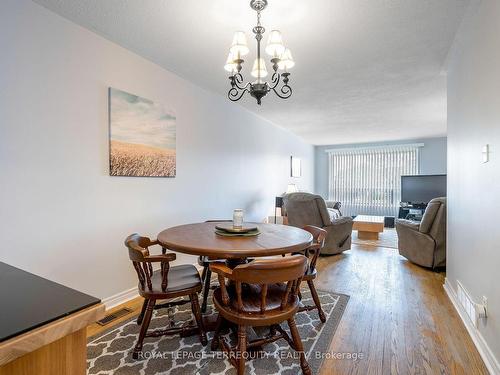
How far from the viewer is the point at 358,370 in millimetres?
1647

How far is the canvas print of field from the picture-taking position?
2.45 metres

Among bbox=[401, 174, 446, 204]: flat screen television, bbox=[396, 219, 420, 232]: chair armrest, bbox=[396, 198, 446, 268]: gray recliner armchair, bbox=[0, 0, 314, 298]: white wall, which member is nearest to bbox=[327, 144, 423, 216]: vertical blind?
bbox=[401, 174, 446, 204]: flat screen television

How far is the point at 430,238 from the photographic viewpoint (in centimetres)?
354

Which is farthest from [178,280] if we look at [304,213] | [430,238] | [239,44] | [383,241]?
[383,241]

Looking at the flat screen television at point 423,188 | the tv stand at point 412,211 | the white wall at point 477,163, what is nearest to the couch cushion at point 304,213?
the white wall at point 477,163

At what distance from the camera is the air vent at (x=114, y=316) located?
219 cm

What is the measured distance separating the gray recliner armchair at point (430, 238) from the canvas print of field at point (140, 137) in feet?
10.7

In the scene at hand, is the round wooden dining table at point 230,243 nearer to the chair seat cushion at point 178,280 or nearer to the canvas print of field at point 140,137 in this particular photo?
the chair seat cushion at point 178,280

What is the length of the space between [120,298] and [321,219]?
9.47 feet

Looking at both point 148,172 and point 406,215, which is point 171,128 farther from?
point 406,215

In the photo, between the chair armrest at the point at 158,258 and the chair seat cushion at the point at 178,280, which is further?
the chair seat cushion at the point at 178,280

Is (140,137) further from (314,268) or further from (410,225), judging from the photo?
(410,225)

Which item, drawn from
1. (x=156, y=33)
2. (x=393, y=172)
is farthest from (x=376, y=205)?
(x=156, y=33)

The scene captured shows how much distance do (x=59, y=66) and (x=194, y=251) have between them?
5.74ft
